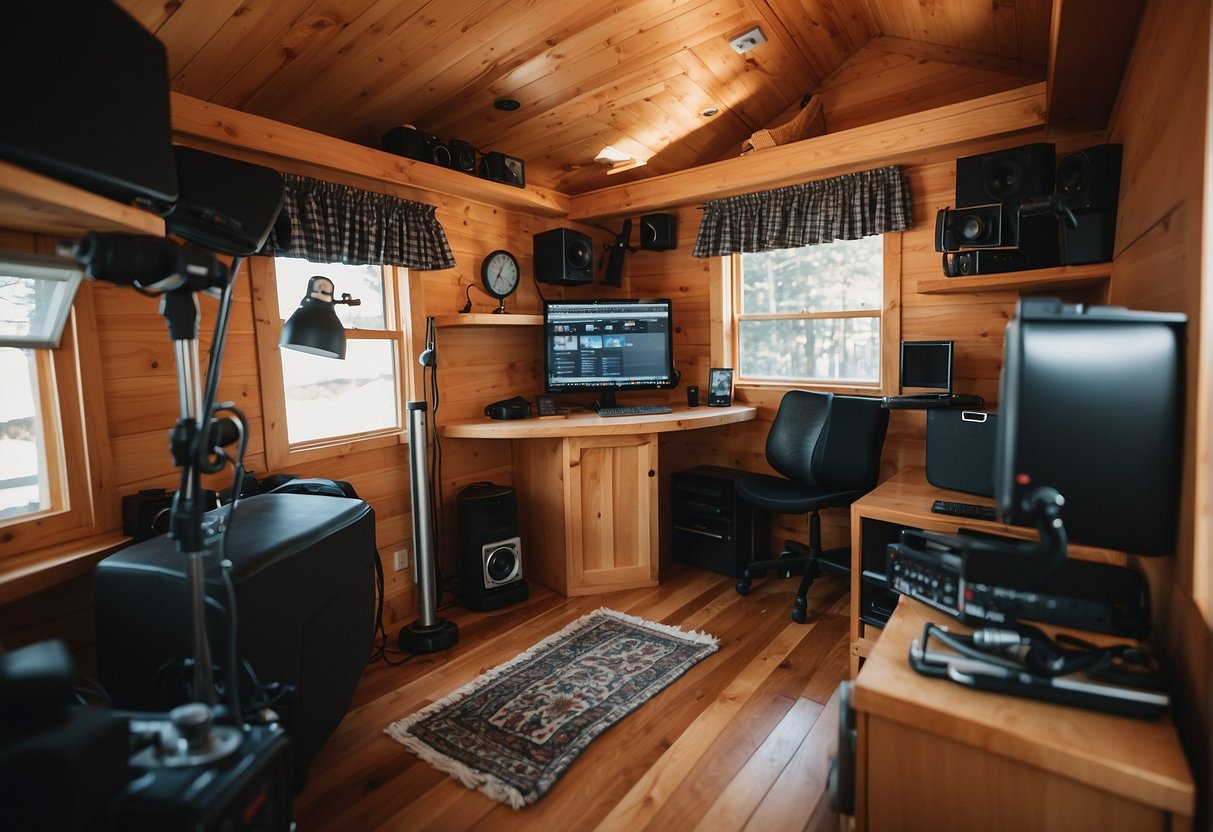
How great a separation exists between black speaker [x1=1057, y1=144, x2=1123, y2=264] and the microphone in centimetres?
234

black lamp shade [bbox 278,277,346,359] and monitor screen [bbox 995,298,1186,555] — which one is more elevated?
black lamp shade [bbox 278,277,346,359]

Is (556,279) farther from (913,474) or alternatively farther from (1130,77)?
(1130,77)

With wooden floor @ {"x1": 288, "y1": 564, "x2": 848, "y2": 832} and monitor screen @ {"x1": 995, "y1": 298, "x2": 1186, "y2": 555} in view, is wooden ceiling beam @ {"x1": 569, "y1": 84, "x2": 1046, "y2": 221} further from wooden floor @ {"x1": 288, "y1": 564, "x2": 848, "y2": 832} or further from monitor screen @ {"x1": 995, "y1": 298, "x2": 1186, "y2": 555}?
wooden floor @ {"x1": 288, "y1": 564, "x2": 848, "y2": 832}

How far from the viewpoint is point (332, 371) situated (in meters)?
2.89

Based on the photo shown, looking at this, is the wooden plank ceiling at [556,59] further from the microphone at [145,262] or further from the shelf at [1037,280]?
the microphone at [145,262]

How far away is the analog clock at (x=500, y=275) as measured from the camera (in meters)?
3.46

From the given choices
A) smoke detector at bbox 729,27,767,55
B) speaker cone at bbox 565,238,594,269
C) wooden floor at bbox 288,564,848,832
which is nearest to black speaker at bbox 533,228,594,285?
speaker cone at bbox 565,238,594,269

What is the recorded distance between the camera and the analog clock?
346cm

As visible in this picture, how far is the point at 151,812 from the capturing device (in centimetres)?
93

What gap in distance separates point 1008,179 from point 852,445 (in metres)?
1.25

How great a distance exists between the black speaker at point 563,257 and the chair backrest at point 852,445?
5.00 feet

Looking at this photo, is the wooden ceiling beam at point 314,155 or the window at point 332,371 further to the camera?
the window at point 332,371

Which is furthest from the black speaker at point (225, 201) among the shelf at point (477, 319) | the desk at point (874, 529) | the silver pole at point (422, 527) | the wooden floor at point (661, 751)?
the desk at point (874, 529)

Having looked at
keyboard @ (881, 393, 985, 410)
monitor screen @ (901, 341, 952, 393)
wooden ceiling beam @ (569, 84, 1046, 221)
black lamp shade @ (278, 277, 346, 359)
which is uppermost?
wooden ceiling beam @ (569, 84, 1046, 221)
